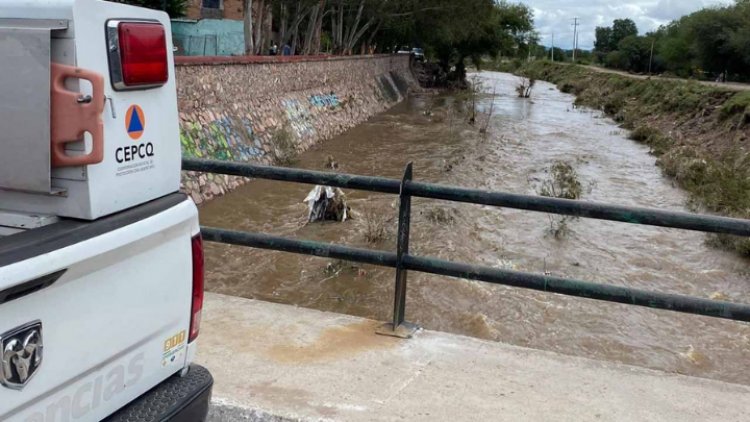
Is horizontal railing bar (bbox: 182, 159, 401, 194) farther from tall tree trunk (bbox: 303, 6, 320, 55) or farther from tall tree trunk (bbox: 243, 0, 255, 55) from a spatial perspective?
tall tree trunk (bbox: 303, 6, 320, 55)

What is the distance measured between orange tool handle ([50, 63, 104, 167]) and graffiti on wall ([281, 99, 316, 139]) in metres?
18.8

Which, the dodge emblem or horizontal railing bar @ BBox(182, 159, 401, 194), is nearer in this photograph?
the dodge emblem

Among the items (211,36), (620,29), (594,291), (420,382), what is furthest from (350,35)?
(620,29)

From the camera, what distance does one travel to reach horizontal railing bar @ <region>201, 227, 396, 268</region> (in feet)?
13.9

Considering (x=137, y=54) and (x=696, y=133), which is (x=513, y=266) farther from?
(x=696, y=133)

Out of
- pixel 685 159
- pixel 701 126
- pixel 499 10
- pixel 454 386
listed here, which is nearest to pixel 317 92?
pixel 685 159

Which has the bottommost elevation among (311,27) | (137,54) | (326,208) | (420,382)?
(326,208)

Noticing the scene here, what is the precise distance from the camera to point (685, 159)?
2025 cm

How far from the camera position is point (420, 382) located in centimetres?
367

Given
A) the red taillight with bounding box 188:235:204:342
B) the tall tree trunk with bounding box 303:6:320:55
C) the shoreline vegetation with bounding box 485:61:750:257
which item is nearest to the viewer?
the red taillight with bounding box 188:235:204:342

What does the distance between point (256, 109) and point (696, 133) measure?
18.2 m

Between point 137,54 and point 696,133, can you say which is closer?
point 137,54

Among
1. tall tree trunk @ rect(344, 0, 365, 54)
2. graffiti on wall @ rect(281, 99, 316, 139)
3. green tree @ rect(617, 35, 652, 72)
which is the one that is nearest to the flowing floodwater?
graffiti on wall @ rect(281, 99, 316, 139)

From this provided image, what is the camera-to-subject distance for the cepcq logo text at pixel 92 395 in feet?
6.48
